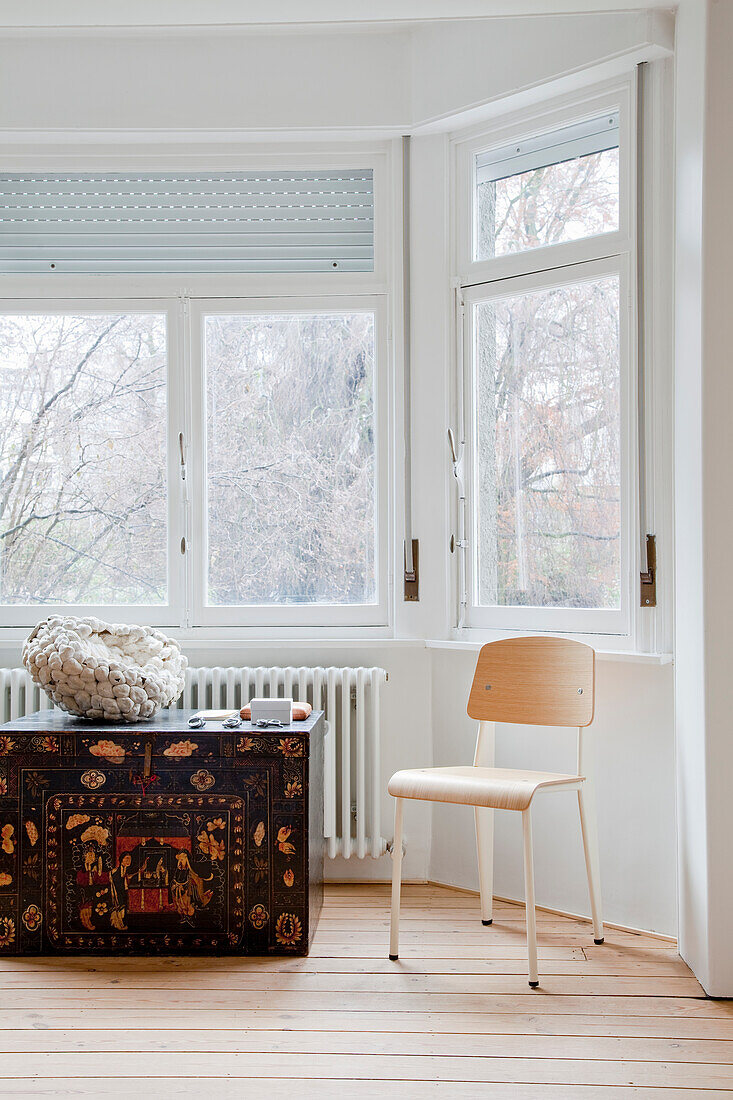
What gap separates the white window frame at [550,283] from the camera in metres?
2.90

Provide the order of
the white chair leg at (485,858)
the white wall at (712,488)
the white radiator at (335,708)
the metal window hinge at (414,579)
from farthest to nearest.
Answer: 1. the metal window hinge at (414,579)
2. the white radiator at (335,708)
3. the white chair leg at (485,858)
4. the white wall at (712,488)

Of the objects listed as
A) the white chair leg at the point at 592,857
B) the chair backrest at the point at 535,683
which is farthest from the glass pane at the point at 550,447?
the white chair leg at the point at 592,857

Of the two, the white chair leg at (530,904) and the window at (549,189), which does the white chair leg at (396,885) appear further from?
the window at (549,189)

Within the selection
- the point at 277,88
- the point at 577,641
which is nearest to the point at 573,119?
the point at 277,88

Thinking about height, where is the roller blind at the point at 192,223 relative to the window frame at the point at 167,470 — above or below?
above

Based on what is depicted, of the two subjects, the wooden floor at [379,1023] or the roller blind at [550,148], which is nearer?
the wooden floor at [379,1023]

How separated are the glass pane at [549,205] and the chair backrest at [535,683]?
1.33 metres

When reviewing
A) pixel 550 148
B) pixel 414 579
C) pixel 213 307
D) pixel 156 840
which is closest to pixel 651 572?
pixel 414 579

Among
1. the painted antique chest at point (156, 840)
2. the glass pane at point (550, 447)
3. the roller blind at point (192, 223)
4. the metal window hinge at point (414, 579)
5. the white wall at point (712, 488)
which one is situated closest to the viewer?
the white wall at point (712, 488)

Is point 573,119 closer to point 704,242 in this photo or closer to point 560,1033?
point 704,242

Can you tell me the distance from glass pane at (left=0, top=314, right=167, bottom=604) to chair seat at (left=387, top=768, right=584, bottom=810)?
1266 millimetres

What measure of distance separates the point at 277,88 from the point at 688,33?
1.39 meters

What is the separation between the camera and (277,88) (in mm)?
3250

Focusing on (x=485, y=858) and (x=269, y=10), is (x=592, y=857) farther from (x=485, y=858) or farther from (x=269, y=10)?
(x=269, y=10)
